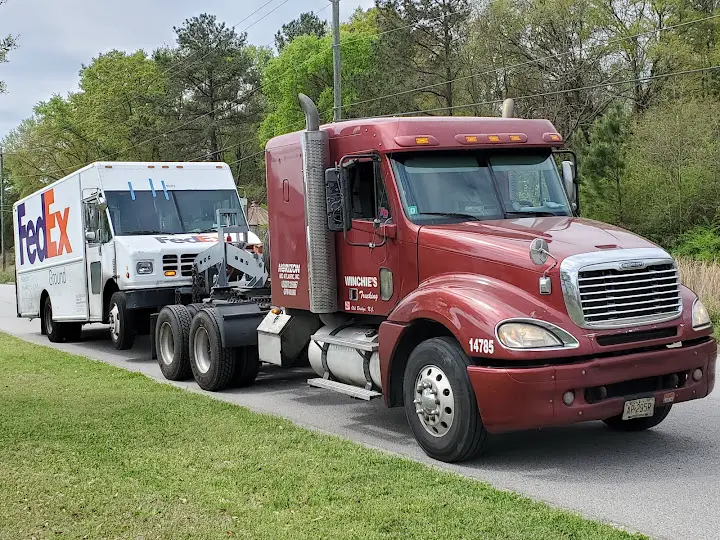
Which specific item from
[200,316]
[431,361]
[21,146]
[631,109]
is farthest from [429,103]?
[21,146]

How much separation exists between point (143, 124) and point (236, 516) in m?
60.3

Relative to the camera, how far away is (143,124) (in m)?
63.0

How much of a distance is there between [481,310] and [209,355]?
5.17 metres

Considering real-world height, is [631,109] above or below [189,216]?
above

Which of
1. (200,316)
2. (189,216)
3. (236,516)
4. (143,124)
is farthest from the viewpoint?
(143,124)

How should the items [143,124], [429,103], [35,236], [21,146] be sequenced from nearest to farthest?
[35,236]
[429,103]
[143,124]
[21,146]

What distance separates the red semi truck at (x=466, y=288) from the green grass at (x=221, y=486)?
2.60 feet

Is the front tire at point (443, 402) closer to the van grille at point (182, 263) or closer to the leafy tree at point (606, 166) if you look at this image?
the van grille at point (182, 263)

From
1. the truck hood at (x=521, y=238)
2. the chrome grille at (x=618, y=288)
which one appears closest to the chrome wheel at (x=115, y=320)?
the truck hood at (x=521, y=238)

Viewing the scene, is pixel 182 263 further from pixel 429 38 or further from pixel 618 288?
pixel 429 38

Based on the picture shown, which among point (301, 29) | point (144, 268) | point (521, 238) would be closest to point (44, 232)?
point (144, 268)

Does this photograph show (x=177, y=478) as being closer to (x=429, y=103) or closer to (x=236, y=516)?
(x=236, y=516)

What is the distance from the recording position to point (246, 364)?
35.6 feet

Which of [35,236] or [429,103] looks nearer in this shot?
[35,236]
